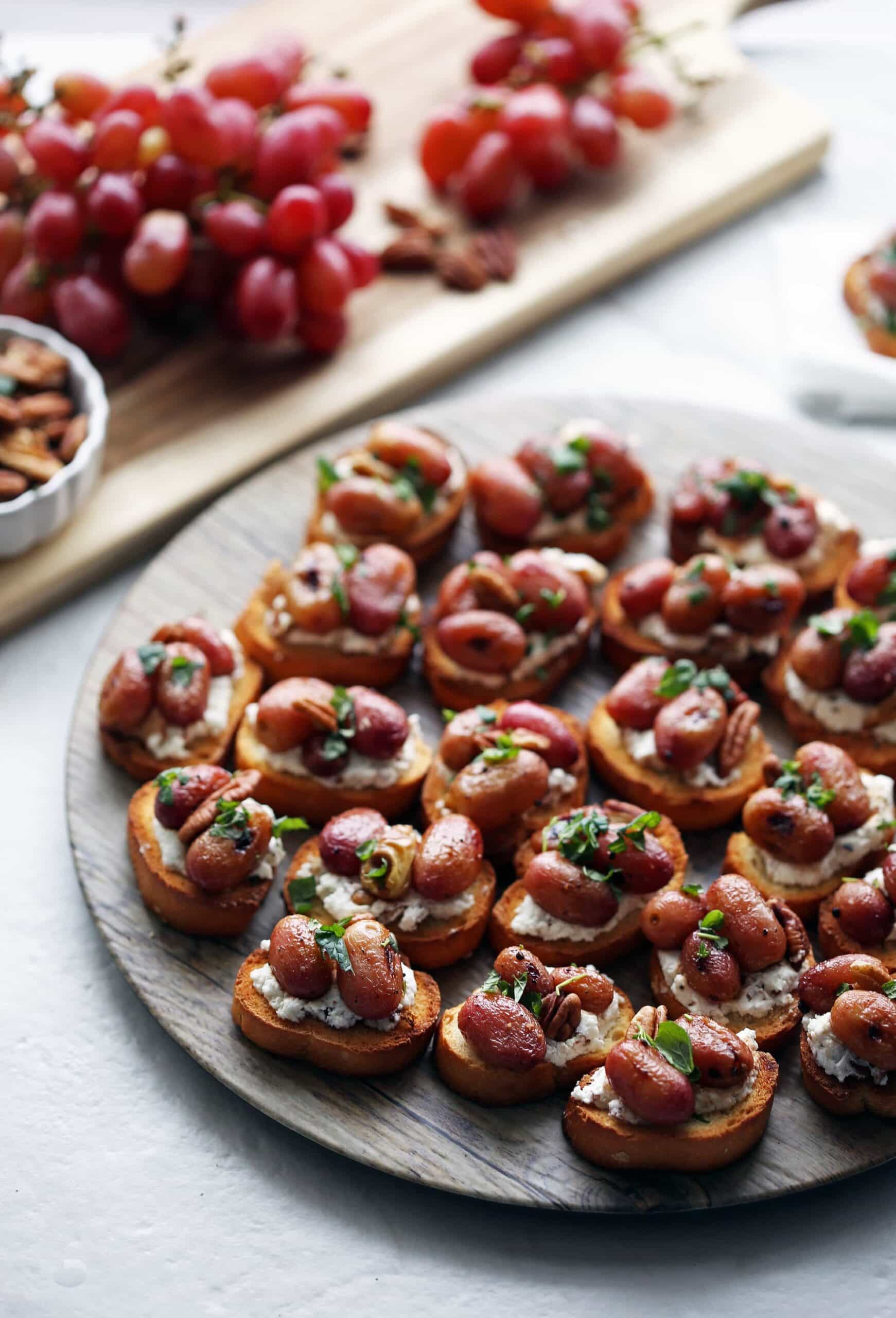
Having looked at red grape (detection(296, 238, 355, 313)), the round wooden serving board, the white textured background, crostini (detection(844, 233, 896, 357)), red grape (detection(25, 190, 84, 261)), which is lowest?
the white textured background

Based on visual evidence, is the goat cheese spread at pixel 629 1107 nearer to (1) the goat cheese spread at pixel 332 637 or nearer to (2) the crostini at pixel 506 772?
(2) the crostini at pixel 506 772

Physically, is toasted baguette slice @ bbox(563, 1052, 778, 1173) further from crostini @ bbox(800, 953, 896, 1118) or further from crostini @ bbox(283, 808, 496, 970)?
crostini @ bbox(283, 808, 496, 970)

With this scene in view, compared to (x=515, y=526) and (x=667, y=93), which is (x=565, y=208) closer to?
(x=667, y=93)

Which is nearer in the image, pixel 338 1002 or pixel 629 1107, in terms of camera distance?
pixel 629 1107

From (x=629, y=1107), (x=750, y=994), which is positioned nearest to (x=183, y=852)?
(x=629, y=1107)

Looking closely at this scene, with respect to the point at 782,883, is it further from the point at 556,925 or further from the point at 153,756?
the point at 153,756

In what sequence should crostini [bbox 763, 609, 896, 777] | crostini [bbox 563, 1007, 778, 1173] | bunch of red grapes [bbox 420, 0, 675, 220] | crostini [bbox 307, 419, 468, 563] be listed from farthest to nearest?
bunch of red grapes [bbox 420, 0, 675, 220] < crostini [bbox 307, 419, 468, 563] < crostini [bbox 763, 609, 896, 777] < crostini [bbox 563, 1007, 778, 1173]

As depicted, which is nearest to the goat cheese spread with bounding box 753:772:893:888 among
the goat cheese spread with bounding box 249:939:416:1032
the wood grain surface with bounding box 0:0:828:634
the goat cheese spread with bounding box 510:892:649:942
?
the goat cheese spread with bounding box 510:892:649:942
